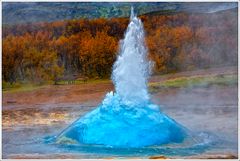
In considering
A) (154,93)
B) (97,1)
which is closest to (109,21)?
(97,1)

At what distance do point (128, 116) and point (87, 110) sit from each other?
1.07 ft

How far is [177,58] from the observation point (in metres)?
7.17

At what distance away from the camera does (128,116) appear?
7117 millimetres

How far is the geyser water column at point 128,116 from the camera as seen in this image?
7082 millimetres

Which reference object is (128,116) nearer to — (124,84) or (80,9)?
(124,84)

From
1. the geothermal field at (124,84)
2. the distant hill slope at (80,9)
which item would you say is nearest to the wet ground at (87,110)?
the geothermal field at (124,84)

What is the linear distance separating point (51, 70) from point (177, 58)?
0.97 meters

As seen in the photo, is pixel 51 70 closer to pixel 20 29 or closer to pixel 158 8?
pixel 20 29

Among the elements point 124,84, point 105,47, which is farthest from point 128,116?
point 105,47

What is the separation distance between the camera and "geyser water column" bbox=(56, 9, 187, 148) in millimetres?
7082

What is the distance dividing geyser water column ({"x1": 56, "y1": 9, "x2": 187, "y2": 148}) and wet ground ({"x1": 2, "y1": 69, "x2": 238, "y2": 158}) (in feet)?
0.20

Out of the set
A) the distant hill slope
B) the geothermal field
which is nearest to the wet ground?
the geothermal field

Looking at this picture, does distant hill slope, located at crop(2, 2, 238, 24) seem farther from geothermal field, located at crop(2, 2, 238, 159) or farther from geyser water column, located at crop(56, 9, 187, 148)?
geyser water column, located at crop(56, 9, 187, 148)

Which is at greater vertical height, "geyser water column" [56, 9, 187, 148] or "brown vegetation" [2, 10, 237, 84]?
"brown vegetation" [2, 10, 237, 84]
